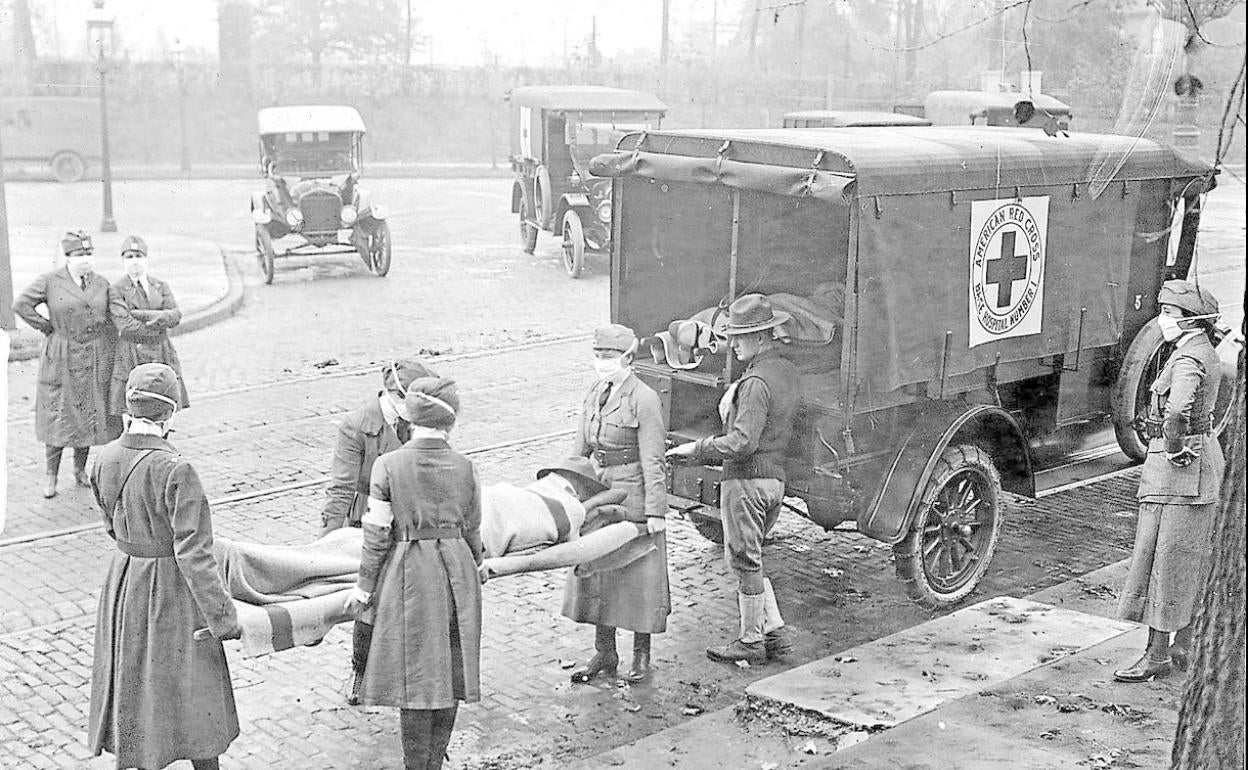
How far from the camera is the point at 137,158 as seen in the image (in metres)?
45.5

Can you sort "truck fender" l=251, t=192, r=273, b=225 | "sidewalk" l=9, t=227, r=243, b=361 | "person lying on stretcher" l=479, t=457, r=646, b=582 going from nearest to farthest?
"person lying on stretcher" l=479, t=457, r=646, b=582
"sidewalk" l=9, t=227, r=243, b=361
"truck fender" l=251, t=192, r=273, b=225

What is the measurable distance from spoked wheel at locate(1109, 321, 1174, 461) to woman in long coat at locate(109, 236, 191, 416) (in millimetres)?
6417

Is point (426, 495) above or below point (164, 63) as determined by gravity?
below

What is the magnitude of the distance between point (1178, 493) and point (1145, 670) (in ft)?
2.84

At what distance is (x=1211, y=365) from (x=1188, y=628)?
130 centimetres

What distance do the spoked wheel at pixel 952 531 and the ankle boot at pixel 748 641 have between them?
3.31 feet

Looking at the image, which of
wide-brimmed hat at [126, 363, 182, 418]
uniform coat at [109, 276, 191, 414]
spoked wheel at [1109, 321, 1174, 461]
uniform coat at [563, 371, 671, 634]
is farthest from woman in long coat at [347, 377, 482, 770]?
spoked wheel at [1109, 321, 1174, 461]

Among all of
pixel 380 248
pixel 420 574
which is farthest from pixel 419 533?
pixel 380 248

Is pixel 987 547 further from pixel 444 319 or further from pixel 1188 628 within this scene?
pixel 444 319

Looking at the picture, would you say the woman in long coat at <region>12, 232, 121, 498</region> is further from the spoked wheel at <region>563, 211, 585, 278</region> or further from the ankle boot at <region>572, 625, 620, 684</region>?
the spoked wheel at <region>563, 211, 585, 278</region>

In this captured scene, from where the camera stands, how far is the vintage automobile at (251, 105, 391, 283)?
20.5 m

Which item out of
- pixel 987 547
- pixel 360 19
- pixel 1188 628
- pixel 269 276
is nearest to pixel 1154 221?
pixel 987 547

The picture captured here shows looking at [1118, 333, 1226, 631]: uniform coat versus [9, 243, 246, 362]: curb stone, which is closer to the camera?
[1118, 333, 1226, 631]: uniform coat

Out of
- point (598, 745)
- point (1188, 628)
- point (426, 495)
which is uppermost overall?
point (426, 495)
